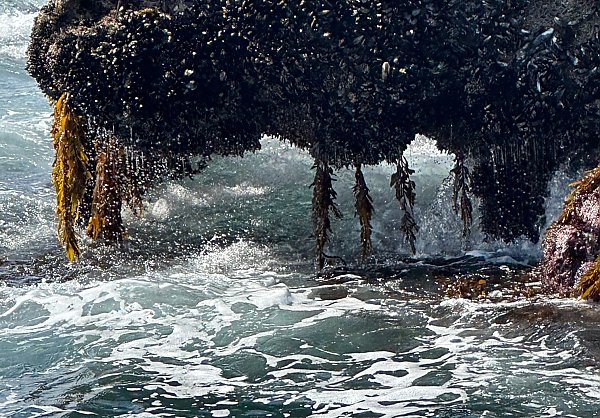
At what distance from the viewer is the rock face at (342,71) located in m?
8.41

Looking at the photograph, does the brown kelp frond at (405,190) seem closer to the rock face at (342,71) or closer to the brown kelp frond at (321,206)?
the rock face at (342,71)

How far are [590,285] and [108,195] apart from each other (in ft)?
16.2

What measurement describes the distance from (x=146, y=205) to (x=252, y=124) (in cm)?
297

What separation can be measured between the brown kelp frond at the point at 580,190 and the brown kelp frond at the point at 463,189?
124cm

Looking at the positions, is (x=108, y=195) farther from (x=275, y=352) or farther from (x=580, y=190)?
(x=580, y=190)

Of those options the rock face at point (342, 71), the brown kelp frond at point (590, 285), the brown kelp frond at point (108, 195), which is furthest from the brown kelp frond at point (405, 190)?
the brown kelp frond at point (108, 195)

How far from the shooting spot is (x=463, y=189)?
356 inches

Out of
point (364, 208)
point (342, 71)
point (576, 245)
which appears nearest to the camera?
point (576, 245)

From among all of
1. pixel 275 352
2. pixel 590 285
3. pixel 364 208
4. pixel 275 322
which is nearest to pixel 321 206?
pixel 364 208

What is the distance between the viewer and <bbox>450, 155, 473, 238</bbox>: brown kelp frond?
903 cm

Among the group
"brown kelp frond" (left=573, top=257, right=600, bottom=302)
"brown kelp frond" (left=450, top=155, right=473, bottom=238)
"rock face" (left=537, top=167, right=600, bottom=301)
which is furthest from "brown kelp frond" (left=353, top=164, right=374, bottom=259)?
"brown kelp frond" (left=573, top=257, right=600, bottom=302)

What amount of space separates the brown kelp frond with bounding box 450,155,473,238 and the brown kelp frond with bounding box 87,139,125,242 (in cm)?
337

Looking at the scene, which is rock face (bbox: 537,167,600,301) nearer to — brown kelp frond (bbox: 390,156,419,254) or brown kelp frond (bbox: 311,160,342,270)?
brown kelp frond (bbox: 390,156,419,254)

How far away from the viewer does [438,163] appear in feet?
37.7
